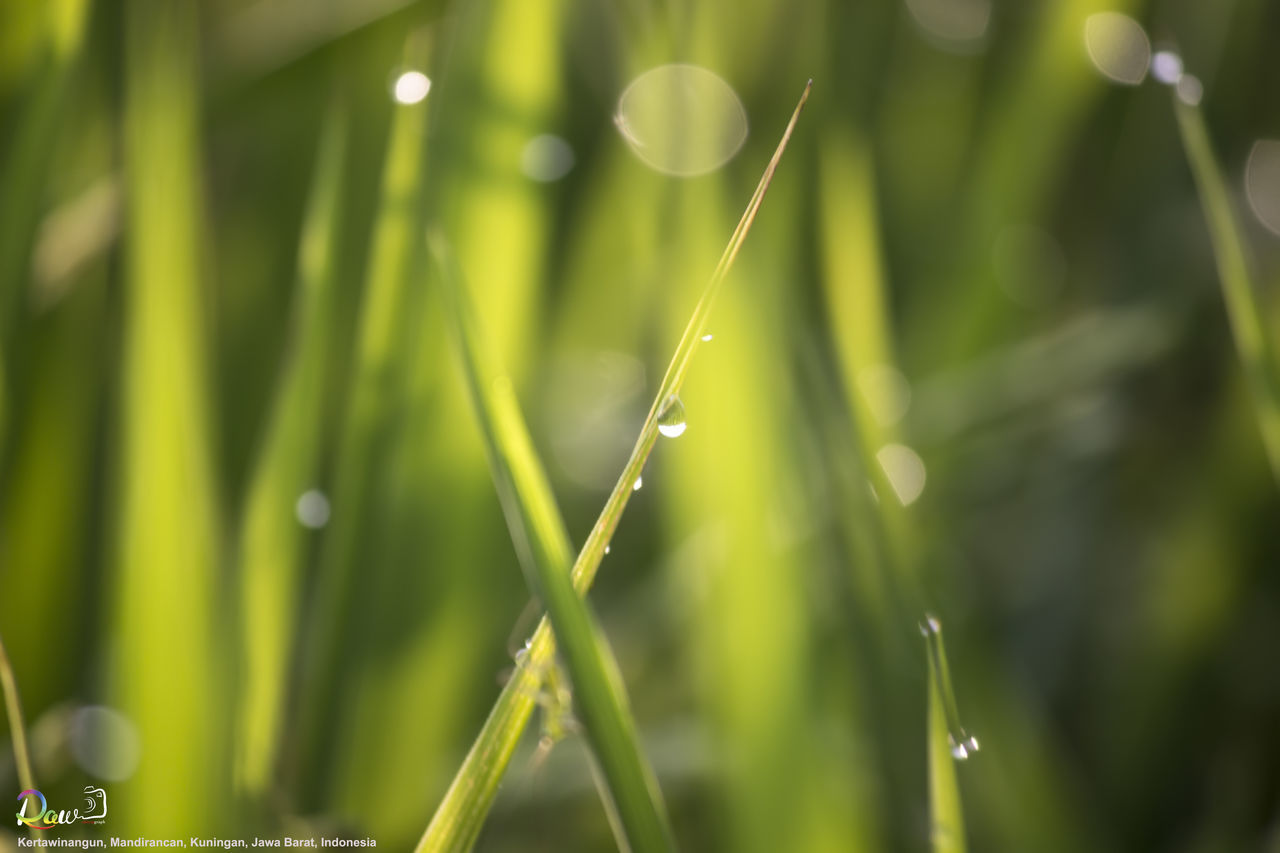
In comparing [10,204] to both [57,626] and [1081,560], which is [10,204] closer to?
[57,626]

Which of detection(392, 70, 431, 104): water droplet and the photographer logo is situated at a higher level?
detection(392, 70, 431, 104): water droplet

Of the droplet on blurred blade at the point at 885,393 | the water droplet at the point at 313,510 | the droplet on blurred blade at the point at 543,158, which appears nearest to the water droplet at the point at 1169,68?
the droplet on blurred blade at the point at 885,393

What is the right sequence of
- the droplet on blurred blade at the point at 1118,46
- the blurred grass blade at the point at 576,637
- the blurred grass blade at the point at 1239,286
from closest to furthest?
the blurred grass blade at the point at 576,637 < the blurred grass blade at the point at 1239,286 < the droplet on blurred blade at the point at 1118,46

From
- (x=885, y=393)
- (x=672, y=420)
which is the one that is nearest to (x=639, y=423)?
(x=885, y=393)

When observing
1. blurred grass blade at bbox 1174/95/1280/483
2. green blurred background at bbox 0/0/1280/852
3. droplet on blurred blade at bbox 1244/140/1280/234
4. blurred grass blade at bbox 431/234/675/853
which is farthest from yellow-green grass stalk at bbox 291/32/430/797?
droplet on blurred blade at bbox 1244/140/1280/234

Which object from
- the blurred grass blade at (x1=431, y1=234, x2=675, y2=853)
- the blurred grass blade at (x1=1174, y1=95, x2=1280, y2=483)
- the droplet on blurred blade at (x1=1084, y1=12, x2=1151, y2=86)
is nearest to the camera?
the blurred grass blade at (x1=431, y1=234, x2=675, y2=853)

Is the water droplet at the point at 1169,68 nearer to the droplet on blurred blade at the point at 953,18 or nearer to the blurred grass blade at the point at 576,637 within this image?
the droplet on blurred blade at the point at 953,18

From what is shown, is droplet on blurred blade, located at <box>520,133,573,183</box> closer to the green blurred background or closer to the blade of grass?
the green blurred background
